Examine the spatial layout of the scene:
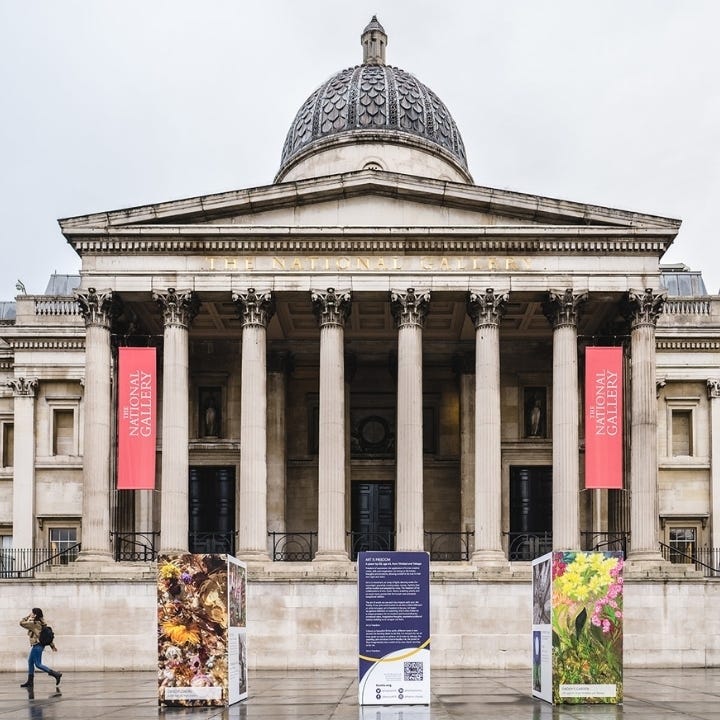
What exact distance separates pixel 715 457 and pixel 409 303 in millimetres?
20633

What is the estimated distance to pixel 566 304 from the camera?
41.8 meters

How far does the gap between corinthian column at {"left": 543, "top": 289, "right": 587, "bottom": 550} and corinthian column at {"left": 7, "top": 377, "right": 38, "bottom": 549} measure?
25619 millimetres

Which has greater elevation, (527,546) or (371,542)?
(371,542)

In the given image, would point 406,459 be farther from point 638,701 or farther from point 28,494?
point 28,494

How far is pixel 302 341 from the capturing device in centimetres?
4959

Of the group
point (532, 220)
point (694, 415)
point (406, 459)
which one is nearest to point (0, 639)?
point (406, 459)

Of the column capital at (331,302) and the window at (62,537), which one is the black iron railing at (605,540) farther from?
the window at (62,537)

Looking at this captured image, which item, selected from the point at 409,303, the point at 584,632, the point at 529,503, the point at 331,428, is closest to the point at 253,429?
the point at 331,428

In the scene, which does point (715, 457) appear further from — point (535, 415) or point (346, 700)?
point (346, 700)

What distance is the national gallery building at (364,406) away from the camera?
127 feet

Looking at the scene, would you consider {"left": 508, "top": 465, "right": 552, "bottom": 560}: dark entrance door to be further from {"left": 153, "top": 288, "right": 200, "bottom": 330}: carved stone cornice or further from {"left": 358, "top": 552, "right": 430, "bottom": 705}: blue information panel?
{"left": 358, "top": 552, "right": 430, "bottom": 705}: blue information panel

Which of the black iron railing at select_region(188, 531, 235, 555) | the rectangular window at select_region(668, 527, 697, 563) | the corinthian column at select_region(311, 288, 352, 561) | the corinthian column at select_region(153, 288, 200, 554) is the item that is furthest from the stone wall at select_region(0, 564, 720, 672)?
the rectangular window at select_region(668, 527, 697, 563)

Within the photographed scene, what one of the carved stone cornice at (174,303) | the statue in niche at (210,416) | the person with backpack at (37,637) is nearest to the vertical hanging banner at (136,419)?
the carved stone cornice at (174,303)

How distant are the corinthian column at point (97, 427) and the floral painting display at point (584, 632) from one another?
68.3 feet
